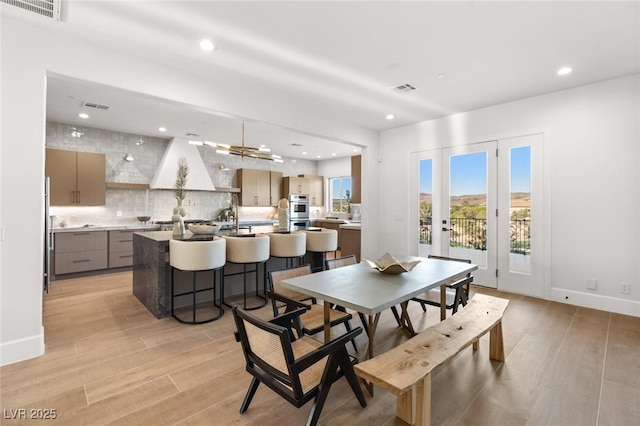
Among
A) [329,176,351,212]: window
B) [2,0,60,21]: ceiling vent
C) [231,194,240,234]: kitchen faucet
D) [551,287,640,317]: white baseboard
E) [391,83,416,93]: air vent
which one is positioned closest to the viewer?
[2,0,60,21]: ceiling vent

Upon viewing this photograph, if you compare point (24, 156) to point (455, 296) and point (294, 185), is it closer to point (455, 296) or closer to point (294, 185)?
point (455, 296)

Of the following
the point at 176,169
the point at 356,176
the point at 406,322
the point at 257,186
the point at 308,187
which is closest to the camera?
the point at 406,322

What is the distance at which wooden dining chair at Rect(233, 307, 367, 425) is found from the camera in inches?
57.5

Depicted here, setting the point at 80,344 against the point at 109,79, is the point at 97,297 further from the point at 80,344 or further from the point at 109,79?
the point at 109,79

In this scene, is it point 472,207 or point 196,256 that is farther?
point 472,207

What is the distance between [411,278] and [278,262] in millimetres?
2515

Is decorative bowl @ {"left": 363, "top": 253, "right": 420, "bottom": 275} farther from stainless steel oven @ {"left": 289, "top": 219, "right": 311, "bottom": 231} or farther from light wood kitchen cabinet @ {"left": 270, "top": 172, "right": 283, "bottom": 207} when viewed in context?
light wood kitchen cabinet @ {"left": 270, "top": 172, "right": 283, "bottom": 207}

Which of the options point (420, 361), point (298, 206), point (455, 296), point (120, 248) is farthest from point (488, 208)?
point (120, 248)

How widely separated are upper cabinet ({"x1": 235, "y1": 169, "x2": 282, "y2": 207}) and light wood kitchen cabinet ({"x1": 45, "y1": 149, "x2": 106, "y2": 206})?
297 cm

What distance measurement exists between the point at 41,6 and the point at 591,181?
5682mm

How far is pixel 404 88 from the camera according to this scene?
3930 mm

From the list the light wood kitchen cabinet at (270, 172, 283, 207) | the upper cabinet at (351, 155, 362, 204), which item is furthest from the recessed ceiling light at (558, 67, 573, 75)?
the light wood kitchen cabinet at (270, 172, 283, 207)

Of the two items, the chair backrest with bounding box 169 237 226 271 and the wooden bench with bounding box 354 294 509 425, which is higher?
the chair backrest with bounding box 169 237 226 271

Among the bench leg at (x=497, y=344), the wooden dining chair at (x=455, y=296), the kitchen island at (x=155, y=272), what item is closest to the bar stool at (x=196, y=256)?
the kitchen island at (x=155, y=272)
